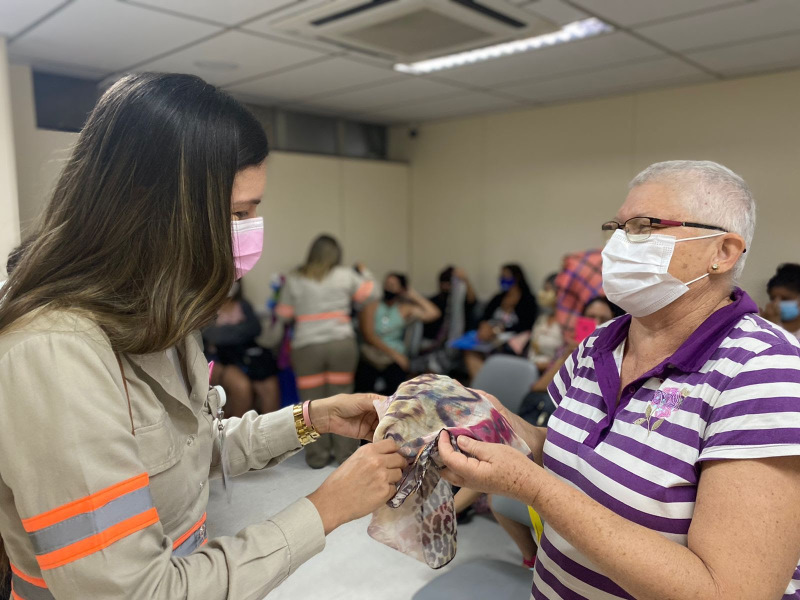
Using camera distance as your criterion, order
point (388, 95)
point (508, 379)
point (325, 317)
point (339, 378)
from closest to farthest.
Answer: point (339, 378)
point (325, 317)
point (508, 379)
point (388, 95)

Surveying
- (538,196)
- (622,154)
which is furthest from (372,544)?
(538,196)

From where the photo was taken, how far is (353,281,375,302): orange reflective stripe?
307 centimetres

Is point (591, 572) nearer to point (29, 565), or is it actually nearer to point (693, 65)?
point (29, 565)

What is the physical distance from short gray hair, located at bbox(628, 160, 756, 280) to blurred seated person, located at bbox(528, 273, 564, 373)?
6.84 feet

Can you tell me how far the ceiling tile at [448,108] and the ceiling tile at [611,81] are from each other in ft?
0.91

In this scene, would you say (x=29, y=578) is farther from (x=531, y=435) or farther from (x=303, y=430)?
(x=531, y=435)

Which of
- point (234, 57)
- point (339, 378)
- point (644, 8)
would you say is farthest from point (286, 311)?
point (644, 8)

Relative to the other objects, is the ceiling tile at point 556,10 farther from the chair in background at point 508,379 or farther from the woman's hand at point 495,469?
the woman's hand at point 495,469

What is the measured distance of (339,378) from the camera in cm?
171

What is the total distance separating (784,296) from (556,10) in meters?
1.96

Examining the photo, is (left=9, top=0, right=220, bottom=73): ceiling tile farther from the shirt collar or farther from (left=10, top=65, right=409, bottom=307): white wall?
the shirt collar

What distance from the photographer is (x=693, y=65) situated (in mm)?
3246

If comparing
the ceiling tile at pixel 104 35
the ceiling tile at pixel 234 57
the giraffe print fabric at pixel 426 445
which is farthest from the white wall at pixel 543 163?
the ceiling tile at pixel 104 35

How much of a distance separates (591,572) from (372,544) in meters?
0.46
